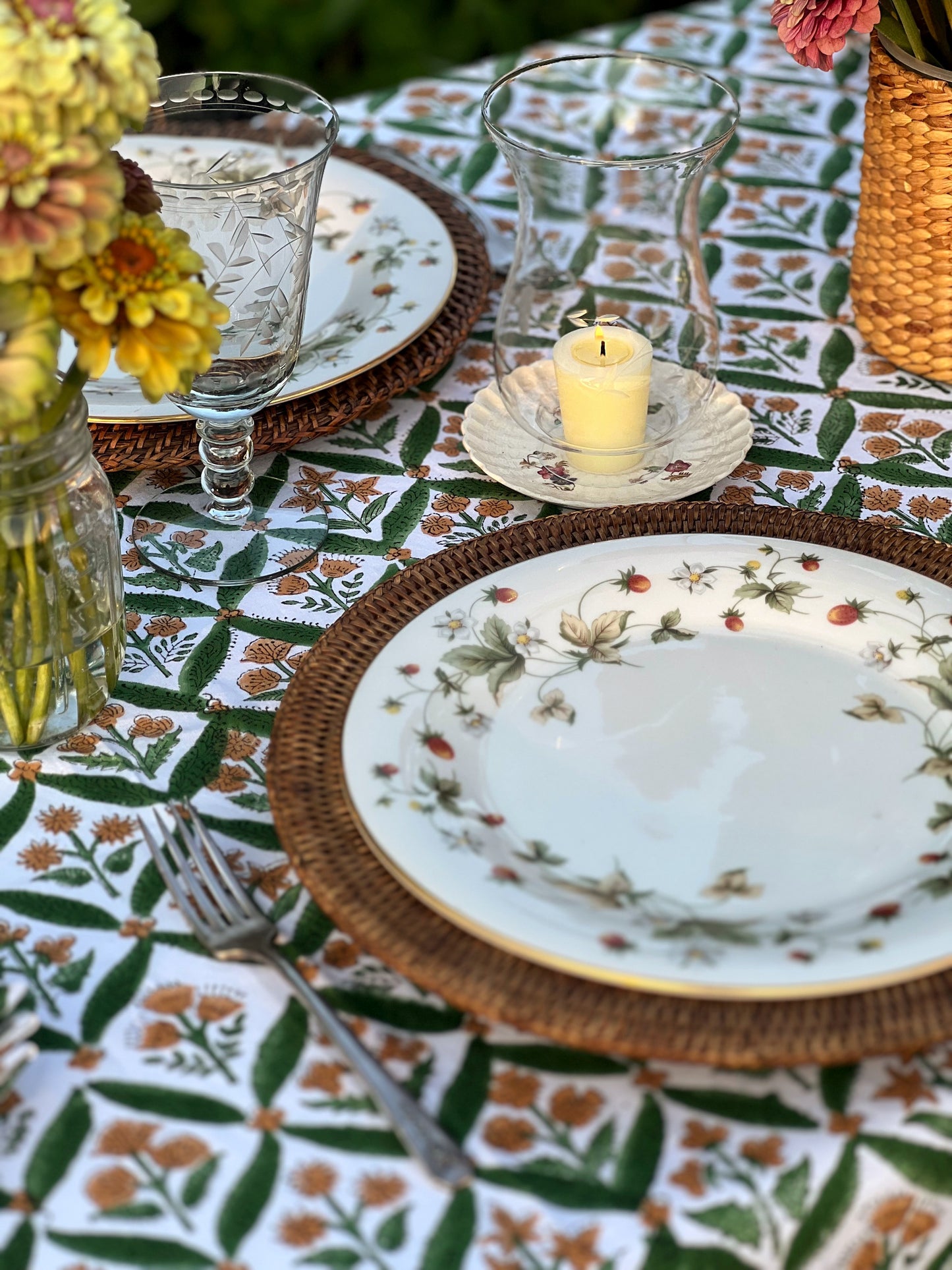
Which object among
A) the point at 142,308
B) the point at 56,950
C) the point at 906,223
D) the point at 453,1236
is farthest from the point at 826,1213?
the point at 906,223

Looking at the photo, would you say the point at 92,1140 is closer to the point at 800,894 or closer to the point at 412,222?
the point at 800,894

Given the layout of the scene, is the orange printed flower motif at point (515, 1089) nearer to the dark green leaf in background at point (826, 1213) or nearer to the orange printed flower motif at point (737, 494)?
the dark green leaf in background at point (826, 1213)

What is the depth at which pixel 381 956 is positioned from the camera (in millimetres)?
568

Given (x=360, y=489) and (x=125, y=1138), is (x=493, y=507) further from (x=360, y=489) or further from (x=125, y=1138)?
(x=125, y=1138)

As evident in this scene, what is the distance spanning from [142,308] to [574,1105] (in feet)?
1.24

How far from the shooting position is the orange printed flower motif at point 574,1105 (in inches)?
21.5

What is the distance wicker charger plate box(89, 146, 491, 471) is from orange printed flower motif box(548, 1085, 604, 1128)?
19.9 inches

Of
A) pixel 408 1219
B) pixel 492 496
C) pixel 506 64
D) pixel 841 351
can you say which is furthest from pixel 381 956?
pixel 506 64

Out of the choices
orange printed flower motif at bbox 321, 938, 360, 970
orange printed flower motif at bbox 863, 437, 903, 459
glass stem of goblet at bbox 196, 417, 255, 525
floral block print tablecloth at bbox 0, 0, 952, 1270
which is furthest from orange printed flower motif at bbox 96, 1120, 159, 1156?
orange printed flower motif at bbox 863, 437, 903, 459

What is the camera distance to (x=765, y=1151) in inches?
21.1

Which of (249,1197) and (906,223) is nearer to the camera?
(249,1197)

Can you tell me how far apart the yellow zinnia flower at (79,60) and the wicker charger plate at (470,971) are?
284 mm

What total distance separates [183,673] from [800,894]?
1.23ft

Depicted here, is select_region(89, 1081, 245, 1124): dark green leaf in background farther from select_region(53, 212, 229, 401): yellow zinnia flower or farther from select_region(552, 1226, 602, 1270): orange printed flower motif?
select_region(53, 212, 229, 401): yellow zinnia flower
